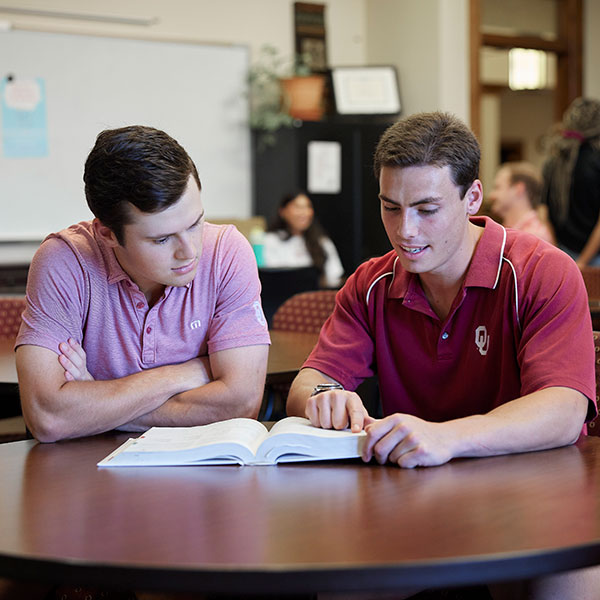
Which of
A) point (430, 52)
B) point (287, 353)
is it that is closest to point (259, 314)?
point (287, 353)

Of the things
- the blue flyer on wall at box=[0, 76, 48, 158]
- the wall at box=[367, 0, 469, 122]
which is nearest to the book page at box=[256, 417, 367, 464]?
the blue flyer on wall at box=[0, 76, 48, 158]

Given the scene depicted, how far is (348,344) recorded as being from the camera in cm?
181

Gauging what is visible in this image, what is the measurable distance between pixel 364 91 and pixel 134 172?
18.6 feet

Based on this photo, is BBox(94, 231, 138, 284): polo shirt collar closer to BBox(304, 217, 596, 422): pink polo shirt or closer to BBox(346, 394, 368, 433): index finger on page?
BBox(304, 217, 596, 422): pink polo shirt

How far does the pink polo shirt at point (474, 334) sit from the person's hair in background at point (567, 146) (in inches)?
135

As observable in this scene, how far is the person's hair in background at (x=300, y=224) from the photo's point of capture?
6.28 metres

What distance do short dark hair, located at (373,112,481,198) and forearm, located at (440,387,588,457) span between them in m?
0.43

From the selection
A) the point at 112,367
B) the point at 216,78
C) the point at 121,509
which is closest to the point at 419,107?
the point at 216,78

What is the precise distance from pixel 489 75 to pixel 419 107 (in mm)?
2750

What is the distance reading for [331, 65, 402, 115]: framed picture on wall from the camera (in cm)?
703

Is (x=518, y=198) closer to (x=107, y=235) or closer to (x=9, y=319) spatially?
(x=9, y=319)

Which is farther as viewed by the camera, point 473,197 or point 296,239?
point 296,239

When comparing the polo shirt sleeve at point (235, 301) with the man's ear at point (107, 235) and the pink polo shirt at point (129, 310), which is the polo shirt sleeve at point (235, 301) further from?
the man's ear at point (107, 235)

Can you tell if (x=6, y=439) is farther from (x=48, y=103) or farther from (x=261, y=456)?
(x=48, y=103)
